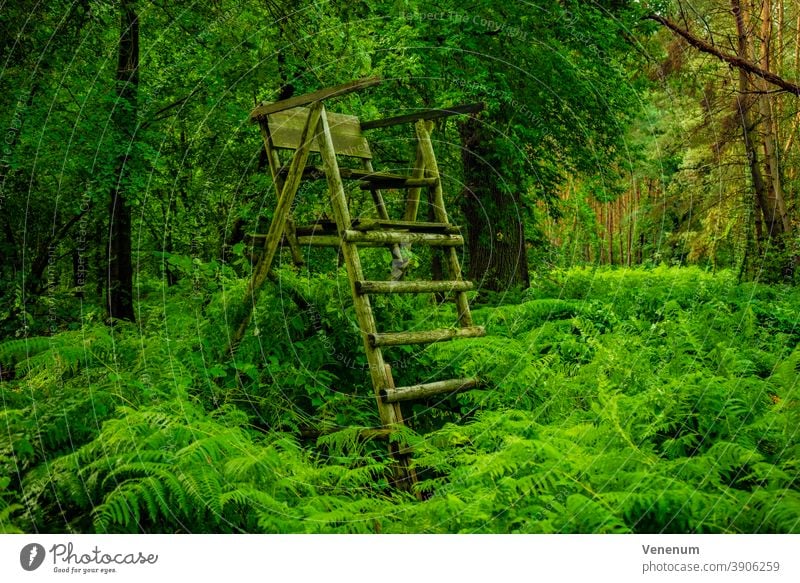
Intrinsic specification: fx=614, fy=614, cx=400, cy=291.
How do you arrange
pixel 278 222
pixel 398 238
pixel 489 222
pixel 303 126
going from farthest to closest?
pixel 489 222, pixel 303 126, pixel 278 222, pixel 398 238

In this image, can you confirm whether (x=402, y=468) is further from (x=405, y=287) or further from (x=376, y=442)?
(x=405, y=287)

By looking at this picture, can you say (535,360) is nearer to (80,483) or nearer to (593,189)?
(80,483)

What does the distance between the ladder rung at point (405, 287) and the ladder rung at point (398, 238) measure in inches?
14.5

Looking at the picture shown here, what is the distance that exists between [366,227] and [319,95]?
1121 mm

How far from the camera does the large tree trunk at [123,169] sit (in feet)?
21.4

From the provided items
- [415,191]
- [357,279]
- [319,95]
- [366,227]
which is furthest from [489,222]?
[357,279]

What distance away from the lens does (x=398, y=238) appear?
5043 millimetres

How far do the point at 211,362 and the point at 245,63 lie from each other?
4.36 m

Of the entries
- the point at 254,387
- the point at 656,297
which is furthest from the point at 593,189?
the point at 254,387

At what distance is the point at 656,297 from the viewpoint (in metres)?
8.52

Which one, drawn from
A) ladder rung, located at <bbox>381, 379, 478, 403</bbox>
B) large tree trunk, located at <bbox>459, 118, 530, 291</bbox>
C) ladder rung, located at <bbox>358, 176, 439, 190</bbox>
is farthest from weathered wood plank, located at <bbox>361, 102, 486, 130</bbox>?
large tree trunk, located at <bbox>459, 118, 530, 291</bbox>

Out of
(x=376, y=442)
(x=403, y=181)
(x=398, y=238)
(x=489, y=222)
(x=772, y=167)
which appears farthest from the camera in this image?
(x=772, y=167)

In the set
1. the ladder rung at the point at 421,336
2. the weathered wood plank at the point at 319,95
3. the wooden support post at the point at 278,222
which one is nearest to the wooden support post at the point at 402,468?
the ladder rung at the point at 421,336

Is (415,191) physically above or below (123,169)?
below
